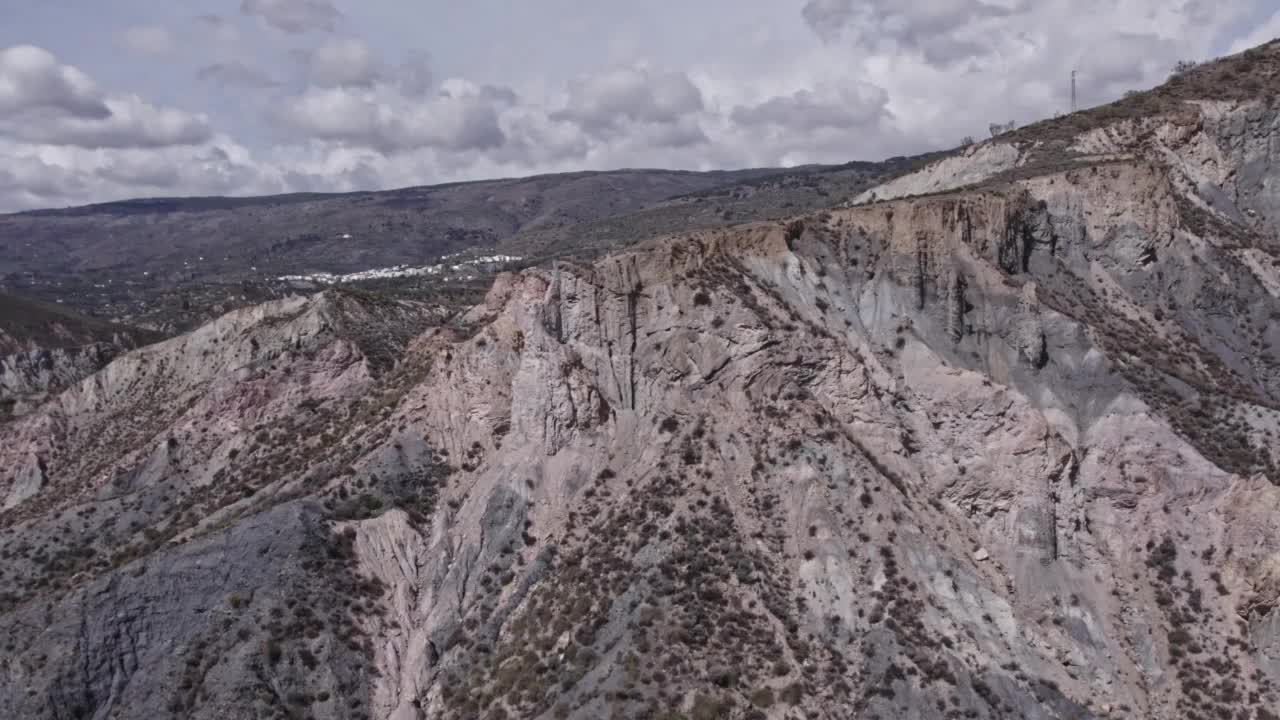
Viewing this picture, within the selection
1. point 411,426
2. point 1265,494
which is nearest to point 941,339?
point 1265,494

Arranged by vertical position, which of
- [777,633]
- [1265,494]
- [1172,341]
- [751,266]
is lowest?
[777,633]

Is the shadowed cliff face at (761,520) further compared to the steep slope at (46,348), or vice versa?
the steep slope at (46,348)

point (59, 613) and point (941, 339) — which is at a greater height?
point (941, 339)

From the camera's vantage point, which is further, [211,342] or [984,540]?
[211,342]

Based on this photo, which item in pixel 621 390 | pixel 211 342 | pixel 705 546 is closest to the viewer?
pixel 705 546

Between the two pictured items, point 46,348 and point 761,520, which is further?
point 46,348

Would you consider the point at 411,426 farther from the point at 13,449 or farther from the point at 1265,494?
the point at 13,449

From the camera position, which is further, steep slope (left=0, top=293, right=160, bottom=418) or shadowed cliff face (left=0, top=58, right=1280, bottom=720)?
steep slope (left=0, top=293, right=160, bottom=418)

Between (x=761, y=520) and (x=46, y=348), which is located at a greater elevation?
(x=46, y=348)
